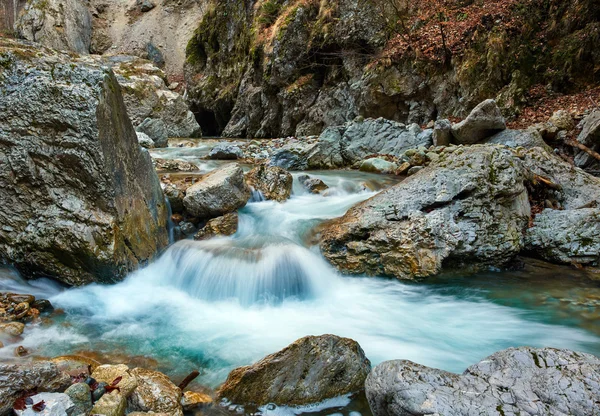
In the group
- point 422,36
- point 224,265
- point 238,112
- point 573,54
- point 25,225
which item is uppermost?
point 422,36

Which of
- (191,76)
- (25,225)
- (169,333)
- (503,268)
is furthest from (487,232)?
(191,76)

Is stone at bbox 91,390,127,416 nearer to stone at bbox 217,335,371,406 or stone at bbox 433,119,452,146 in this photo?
stone at bbox 217,335,371,406

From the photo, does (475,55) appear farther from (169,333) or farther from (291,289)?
(169,333)

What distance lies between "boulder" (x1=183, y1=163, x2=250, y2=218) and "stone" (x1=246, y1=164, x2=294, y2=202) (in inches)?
36.2

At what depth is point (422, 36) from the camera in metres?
13.3

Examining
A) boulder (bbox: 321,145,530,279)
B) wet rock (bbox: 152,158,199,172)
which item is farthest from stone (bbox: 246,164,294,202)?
wet rock (bbox: 152,158,199,172)

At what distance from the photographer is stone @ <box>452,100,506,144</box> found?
8.91 m

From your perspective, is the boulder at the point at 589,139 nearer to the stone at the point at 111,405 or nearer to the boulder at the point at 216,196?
the boulder at the point at 216,196

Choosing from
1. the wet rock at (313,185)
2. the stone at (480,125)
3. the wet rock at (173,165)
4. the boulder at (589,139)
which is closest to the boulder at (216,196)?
the wet rock at (313,185)

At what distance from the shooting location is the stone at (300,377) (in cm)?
275

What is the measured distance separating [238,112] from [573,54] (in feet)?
50.4

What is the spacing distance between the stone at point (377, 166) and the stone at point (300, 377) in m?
7.07

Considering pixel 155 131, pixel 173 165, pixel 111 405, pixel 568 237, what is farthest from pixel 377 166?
pixel 155 131

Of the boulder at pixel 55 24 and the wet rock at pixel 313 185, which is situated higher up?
the boulder at pixel 55 24
